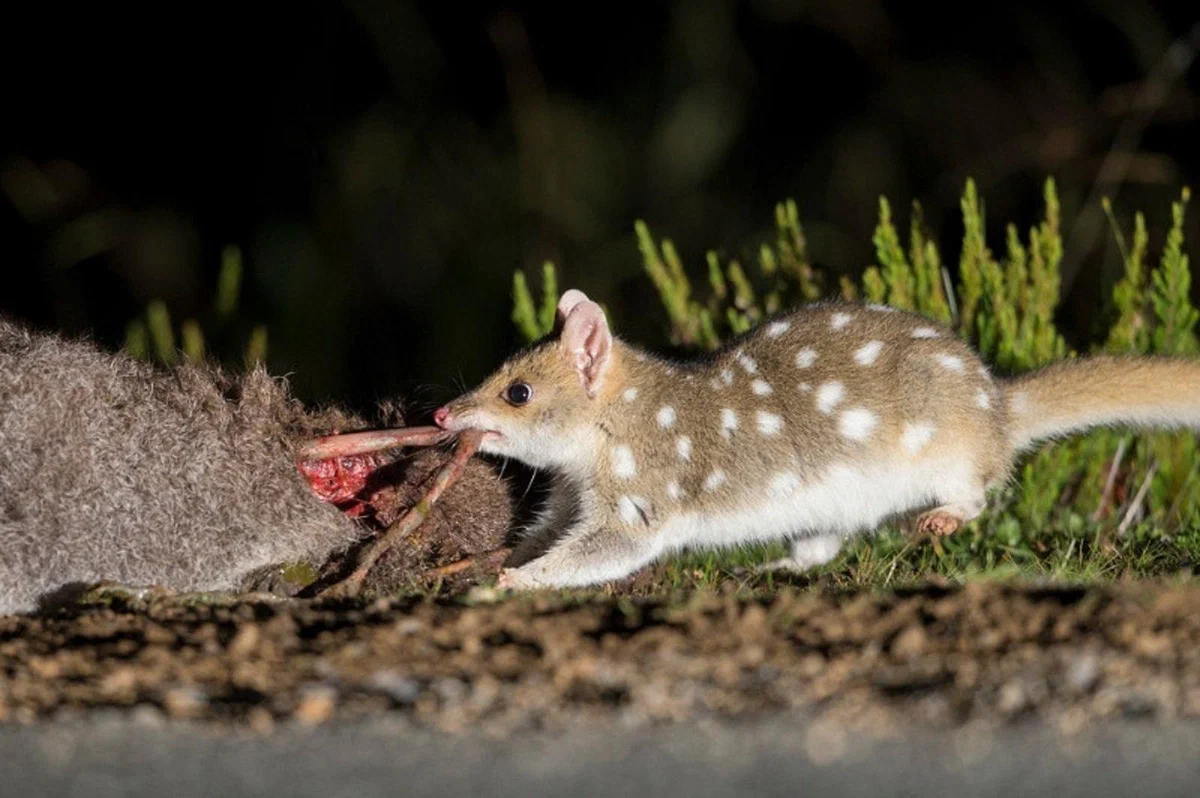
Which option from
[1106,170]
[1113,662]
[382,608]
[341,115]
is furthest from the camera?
[341,115]

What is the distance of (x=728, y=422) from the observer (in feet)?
17.7

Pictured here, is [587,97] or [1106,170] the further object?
[587,97]

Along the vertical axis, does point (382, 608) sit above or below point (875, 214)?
below

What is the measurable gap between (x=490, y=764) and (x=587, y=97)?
9.22 meters

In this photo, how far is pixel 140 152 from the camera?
37.6 feet

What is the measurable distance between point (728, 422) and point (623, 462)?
357mm

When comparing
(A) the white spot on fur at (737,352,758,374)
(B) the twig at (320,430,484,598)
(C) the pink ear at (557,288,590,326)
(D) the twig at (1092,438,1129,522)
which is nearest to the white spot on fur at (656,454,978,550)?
(A) the white spot on fur at (737,352,758,374)

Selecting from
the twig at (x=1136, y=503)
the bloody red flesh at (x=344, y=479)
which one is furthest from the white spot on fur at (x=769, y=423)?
the twig at (x=1136, y=503)

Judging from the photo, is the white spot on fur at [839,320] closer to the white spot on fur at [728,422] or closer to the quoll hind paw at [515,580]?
the white spot on fur at [728,422]

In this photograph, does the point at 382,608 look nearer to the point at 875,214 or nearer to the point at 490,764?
the point at 490,764

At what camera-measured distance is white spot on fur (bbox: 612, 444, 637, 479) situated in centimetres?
534

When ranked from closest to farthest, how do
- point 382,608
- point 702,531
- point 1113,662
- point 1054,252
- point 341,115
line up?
point 1113,662
point 382,608
point 702,531
point 1054,252
point 341,115

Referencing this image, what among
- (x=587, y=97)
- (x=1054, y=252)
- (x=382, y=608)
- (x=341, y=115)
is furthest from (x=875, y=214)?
(x=382, y=608)

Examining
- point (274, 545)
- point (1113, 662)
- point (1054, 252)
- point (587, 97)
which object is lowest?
point (1113, 662)
